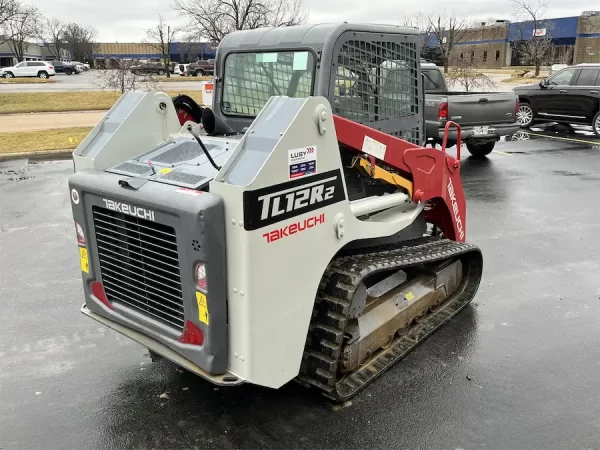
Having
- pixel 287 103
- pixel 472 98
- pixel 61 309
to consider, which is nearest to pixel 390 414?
pixel 287 103

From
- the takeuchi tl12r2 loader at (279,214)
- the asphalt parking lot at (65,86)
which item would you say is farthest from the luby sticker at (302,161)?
the asphalt parking lot at (65,86)

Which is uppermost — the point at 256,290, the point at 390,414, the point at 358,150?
the point at 358,150

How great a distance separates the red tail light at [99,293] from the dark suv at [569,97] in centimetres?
1389

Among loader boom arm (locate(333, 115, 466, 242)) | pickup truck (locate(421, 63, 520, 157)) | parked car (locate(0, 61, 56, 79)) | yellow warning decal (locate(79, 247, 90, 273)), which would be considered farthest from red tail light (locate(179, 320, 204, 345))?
parked car (locate(0, 61, 56, 79))

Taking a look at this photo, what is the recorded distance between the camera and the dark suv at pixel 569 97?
1477 cm

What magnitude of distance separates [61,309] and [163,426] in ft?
7.26

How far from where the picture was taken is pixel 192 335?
3.18m

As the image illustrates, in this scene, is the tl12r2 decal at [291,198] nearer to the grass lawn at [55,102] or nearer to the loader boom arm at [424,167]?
the loader boom arm at [424,167]

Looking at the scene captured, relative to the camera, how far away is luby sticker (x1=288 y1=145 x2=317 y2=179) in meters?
2.98

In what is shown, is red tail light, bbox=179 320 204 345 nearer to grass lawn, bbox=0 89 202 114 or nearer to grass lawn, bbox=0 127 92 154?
grass lawn, bbox=0 127 92 154

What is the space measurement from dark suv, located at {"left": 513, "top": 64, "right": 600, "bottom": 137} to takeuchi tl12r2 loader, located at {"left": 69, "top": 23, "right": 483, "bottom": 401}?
11991 millimetres

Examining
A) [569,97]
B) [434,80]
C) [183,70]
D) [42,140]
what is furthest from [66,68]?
[569,97]

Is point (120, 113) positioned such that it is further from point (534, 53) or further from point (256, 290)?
point (534, 53)

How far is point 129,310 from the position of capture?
3559mm
